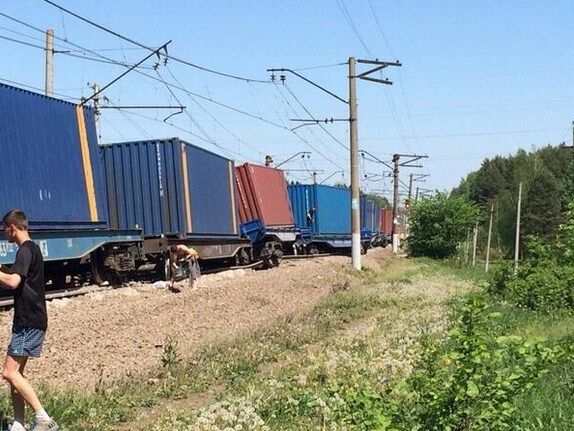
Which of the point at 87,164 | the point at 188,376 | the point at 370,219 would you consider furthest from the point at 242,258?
the point at 370,219

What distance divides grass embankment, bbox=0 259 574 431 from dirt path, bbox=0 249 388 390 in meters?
0.73

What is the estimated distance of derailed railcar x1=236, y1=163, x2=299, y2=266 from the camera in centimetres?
2509

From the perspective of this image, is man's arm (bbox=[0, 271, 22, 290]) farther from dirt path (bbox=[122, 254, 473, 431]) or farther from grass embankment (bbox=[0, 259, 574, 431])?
dirt path (bbox=[122, 254, 473, 431])

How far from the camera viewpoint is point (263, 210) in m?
25.6

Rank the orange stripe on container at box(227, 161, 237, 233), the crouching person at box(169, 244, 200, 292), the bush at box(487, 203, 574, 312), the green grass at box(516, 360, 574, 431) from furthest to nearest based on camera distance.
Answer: the orange stripe on container at box(227, 161, 237, 233), the crouching person at box(169, 244, 200, 292), the bush at box(487, 203, 574, 312), the green grass at box(516, 360, 574, 431)

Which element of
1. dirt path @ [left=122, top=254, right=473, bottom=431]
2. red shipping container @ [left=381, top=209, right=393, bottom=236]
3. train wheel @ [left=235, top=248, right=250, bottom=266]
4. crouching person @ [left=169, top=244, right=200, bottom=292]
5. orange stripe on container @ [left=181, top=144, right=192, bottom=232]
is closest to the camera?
dirt path @ [left=122, top=254, right=473, bottom=431]

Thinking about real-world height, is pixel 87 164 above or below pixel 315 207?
above

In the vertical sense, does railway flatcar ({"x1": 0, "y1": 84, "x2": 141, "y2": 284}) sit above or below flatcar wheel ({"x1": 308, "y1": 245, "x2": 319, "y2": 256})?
above

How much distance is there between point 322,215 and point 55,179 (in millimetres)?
22915

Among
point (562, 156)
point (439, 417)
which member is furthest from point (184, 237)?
point (562, 156)

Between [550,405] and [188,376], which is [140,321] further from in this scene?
[550,405]

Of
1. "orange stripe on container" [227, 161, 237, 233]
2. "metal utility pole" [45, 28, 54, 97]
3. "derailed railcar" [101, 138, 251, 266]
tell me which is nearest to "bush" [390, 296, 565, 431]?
"derailed railcar" [101, 138, 251, 266]

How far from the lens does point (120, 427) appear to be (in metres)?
5.71

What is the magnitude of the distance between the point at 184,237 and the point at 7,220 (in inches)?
510
